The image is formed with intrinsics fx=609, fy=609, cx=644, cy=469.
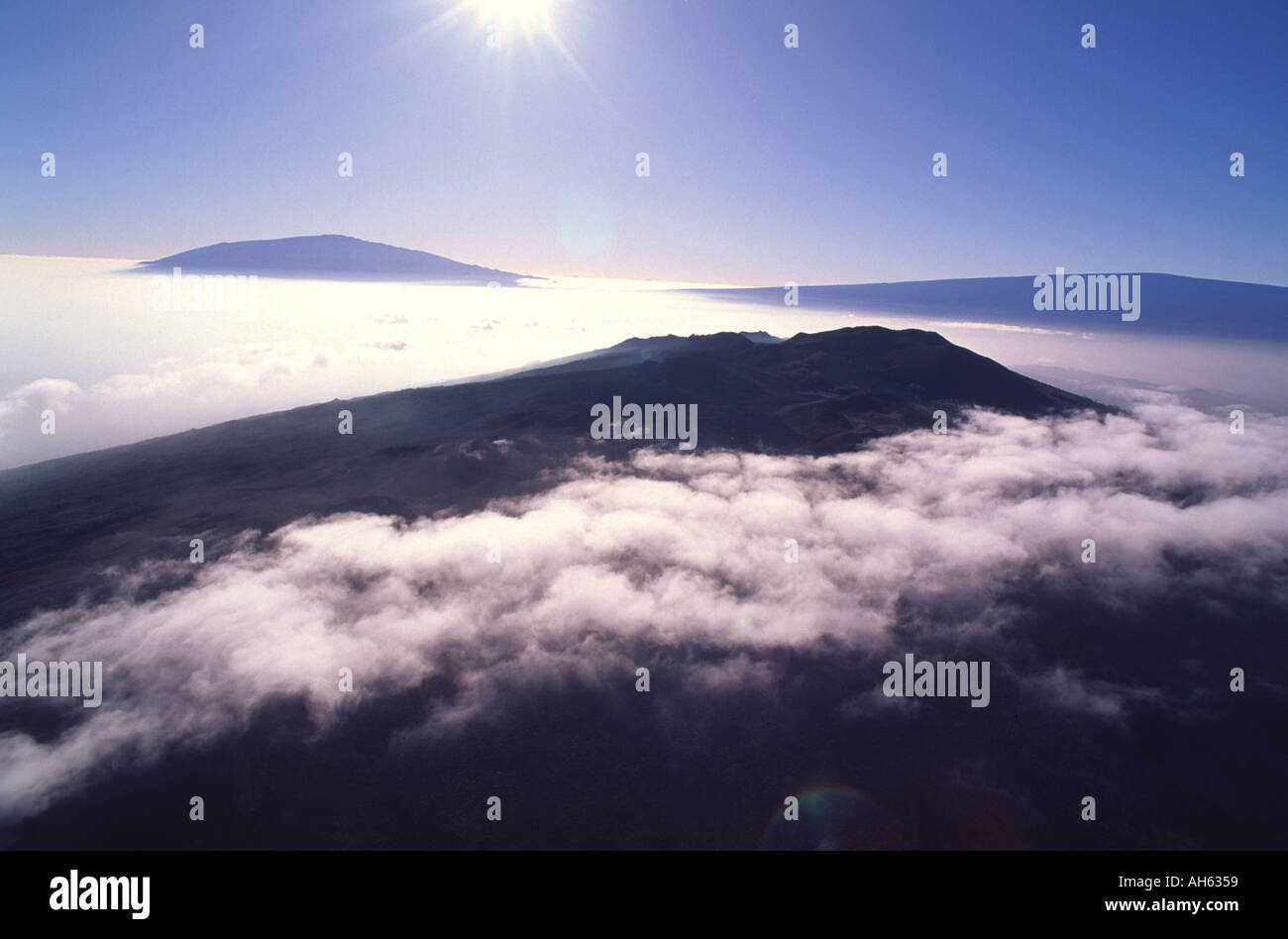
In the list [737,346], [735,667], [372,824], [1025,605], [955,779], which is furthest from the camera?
[737,346]

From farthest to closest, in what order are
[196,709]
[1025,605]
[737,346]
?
[737,346], [1025,605], [196,709]

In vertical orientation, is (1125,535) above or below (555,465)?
below

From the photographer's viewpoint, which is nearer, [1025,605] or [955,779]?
[955,779]

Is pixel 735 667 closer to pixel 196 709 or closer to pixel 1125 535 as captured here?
pixel 196 709

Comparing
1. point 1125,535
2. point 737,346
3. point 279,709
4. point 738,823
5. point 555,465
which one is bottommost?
point 738,823

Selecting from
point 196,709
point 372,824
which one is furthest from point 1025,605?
point 196,709

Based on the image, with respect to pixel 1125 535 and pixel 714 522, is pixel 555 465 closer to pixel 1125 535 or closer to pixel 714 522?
pixel 714 522
